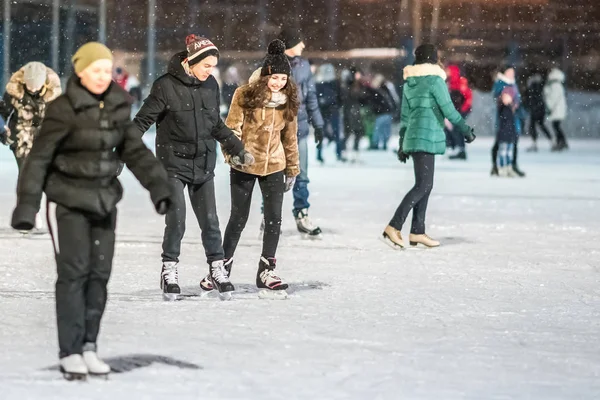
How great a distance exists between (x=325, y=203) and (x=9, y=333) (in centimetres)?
814

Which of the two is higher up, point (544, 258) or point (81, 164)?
point (81, 164)

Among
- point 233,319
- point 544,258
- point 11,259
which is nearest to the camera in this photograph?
point 233,319

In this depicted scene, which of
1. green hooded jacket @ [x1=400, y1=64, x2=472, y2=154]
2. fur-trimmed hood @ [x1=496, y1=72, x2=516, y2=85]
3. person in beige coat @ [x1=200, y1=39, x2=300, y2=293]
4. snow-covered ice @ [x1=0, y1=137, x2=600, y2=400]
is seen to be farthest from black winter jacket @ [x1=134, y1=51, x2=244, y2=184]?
fur-trimmed hood @ [x1=496, y1=72, x2=516, y2=85]

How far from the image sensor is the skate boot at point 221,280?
7164 mm

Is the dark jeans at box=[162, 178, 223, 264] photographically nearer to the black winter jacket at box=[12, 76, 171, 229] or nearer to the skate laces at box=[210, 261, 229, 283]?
the skate laces at box=[210, 261, 229, 283]

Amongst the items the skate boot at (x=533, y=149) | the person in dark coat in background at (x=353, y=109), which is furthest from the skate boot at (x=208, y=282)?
the skate boot at (x=533, y=149)

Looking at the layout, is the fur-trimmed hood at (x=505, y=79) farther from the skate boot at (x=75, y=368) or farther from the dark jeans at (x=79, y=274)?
the skate boot at (x=75, y=368)

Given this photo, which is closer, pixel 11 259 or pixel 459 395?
pixel 459 395

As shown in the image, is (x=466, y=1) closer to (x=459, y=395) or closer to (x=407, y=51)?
(x=407, y=51)

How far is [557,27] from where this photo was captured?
3453 cm

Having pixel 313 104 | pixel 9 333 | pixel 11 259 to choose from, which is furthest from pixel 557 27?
pixel 9 333

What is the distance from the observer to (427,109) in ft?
31.7

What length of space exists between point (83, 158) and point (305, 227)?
18.8 feet

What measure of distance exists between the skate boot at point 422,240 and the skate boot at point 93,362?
5150mm
